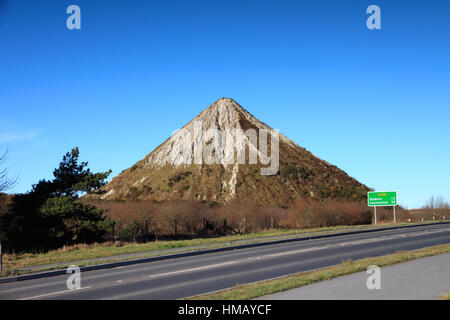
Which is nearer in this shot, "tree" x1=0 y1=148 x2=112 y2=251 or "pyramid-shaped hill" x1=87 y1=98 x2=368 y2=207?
"tree" x1=0 y1=148 x2=112 y2=251

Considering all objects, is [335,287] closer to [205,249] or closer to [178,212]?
[205,249]

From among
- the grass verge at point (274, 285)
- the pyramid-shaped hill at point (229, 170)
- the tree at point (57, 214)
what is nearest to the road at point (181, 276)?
the grass verge at point (274, 285)

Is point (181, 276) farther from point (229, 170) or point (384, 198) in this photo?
point (229, 170)

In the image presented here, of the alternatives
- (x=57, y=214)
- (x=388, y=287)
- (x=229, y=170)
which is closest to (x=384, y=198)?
(x=57, y=214)

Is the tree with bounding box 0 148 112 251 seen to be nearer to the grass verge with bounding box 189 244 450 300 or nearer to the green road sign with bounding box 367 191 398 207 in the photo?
the grass verge with bounding box 189 244 450 300

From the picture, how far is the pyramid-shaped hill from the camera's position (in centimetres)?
7706

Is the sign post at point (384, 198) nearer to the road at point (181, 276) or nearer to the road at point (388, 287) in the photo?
the road at point (181, 276)

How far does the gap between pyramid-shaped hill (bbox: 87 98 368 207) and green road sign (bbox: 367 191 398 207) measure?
1052 inches

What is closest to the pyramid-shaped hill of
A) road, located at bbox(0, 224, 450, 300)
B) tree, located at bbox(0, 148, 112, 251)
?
tree, located at bbox(0, 148, 112, 251)

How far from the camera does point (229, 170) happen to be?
8325 centimetres

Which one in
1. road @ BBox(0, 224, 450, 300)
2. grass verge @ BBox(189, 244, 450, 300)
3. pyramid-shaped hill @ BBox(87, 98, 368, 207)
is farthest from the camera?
pyramid-shaped hill @ BBox(87, 98, 368, 207)

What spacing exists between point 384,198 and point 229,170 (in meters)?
44.8
